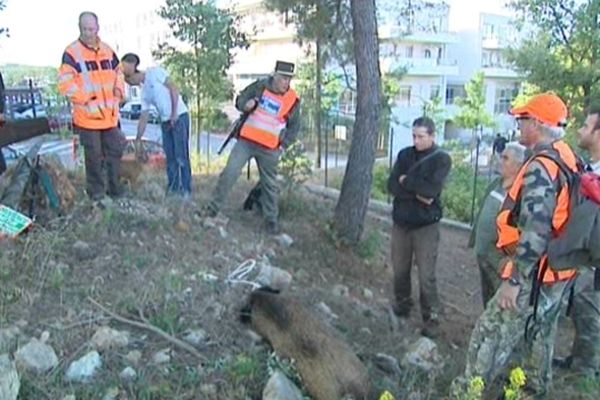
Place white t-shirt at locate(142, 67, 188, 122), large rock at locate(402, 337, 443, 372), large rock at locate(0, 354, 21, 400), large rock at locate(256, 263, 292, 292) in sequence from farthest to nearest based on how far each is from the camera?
white t-shirt at locate(142, 67, 188, 122) → large rock at locate(256, 263, 292, 292) → large rock at locate(402, 337, 443, 372) → large rock at locate(0, 354, 21, 400)

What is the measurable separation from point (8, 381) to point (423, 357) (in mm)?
2231

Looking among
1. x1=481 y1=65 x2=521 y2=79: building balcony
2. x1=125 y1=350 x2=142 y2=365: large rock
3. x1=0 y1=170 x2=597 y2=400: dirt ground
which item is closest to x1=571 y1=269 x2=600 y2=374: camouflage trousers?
x1=0 y1=170 x2=597 y2=400: dirt ground

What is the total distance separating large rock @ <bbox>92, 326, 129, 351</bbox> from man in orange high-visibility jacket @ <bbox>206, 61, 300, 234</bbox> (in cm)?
261

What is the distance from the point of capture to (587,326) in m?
3.92

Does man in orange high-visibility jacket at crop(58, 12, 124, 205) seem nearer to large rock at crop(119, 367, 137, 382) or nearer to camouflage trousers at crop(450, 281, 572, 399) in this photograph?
large rock at crop(119, 367, 137, 382)

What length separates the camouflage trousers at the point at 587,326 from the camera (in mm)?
3881

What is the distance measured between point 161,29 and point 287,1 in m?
3.60

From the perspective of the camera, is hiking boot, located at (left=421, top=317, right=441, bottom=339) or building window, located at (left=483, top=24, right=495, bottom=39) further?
building window, located at (left=483, top=24, right=495, bottom=39)

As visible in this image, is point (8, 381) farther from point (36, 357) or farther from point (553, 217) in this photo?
point (553, 217)

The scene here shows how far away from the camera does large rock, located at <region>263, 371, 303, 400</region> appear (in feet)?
9.74

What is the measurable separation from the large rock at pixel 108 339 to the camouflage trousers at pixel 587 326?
270cm

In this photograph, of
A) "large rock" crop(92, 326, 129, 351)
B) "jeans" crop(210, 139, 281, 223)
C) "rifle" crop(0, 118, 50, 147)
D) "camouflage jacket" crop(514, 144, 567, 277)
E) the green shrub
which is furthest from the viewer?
the green shrub

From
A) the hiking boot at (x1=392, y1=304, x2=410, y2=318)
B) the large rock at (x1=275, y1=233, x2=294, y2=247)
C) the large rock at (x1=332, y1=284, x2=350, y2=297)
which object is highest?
the large rock at (x1=275, y1=233, x2=294, y2=247)

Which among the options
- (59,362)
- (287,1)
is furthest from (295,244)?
(287,1)
